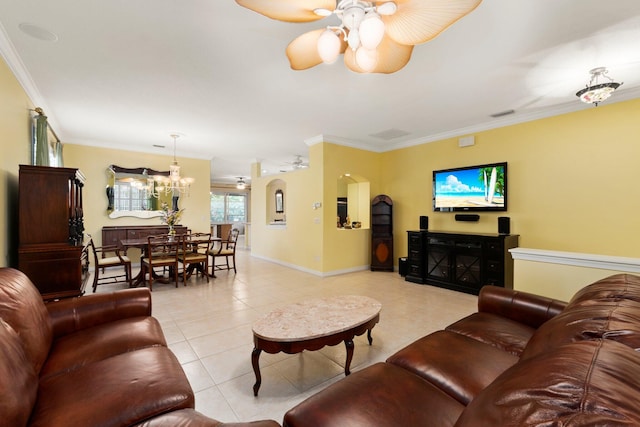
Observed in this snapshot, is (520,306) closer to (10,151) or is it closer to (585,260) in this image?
(585,260)

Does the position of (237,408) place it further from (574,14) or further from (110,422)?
(574,14)

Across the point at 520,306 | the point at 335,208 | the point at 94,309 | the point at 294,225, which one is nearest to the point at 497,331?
the point at 520,306

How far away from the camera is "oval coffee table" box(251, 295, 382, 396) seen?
188 centimetres

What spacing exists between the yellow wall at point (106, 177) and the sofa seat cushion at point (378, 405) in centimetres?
657

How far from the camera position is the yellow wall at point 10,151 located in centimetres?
265

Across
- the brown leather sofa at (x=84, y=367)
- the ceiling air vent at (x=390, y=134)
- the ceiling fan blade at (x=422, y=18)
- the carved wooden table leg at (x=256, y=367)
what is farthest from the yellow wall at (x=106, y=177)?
the ceiling fan blade at (x=422, y=18)

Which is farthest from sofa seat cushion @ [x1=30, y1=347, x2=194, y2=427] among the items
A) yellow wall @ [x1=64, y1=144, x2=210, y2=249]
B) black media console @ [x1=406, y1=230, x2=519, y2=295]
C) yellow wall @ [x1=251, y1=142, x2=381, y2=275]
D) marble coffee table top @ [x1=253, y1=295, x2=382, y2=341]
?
yellow wall @ [x1=64, y1=144, x2=210, y2=249]

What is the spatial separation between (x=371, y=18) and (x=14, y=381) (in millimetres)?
2184

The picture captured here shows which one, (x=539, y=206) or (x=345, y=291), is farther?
(x=345, y=291)

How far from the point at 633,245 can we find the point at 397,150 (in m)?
3.84

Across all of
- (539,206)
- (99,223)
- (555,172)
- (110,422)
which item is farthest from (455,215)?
(99,223)

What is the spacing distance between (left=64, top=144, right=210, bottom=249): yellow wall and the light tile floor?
1934 millimetres

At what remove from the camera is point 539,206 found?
414 cm

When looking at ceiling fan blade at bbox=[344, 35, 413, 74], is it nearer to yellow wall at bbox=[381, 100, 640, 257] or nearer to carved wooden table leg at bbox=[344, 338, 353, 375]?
carved wooden table leg at bbox=[344, 338, 353, 375]
